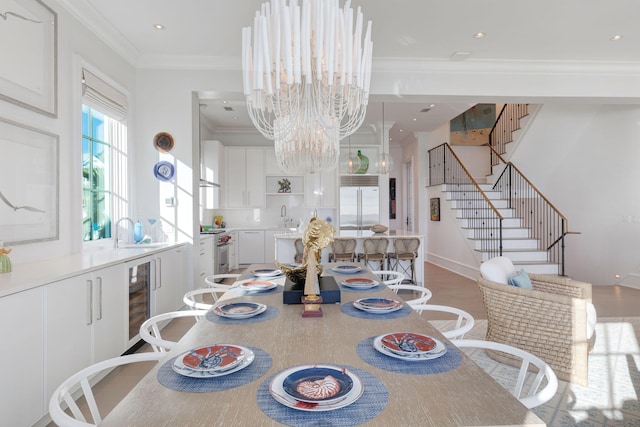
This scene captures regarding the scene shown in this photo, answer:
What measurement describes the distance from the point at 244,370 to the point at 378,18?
11.7 ft

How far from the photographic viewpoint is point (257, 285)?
7.97 ft

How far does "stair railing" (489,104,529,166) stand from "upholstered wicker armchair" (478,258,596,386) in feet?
19.3

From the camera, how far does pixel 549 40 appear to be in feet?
13.5

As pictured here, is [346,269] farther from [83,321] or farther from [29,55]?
[29,55]

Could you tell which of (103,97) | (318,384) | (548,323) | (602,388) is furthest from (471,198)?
(318,384)

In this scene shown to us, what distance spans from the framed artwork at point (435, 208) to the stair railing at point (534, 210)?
144 cm

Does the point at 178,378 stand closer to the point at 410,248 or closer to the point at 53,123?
the point at 53,123

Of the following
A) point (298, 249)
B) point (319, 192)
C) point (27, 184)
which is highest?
point (319, 192)

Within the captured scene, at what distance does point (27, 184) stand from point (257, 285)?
1859 millimetres

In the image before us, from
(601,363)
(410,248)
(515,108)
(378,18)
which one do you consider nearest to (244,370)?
(601,363)

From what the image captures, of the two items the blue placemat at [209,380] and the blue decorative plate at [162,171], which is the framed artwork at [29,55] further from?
the blue placemat at [209,380]

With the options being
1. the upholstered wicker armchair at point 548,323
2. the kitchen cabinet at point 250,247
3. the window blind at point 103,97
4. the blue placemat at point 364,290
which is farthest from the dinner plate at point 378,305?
the kitchen cabinet at point 250,247

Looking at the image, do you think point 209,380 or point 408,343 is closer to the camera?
point 209,380

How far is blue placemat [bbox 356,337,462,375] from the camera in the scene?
118 cm
